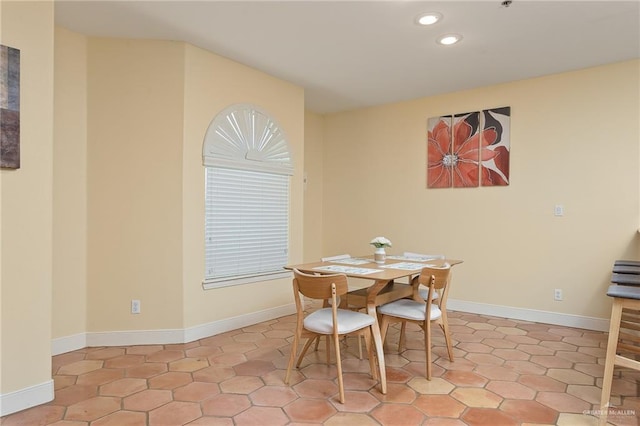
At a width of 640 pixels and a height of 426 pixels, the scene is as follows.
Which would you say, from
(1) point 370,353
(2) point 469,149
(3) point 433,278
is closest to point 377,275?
(3) point 433,278

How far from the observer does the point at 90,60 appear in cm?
326

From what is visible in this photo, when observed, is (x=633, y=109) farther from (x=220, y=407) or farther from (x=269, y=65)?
(x=220, y=407)

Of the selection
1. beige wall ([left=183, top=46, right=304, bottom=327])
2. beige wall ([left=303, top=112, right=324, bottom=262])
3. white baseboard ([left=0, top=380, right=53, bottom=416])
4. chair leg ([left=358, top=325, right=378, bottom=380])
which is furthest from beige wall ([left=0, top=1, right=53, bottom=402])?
beige wall ([left=303, top=112, right=324, bottom=262])

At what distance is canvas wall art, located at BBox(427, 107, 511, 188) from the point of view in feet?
14.0

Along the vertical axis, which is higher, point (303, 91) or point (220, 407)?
point (303, 91)

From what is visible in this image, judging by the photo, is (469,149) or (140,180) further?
(469,149)

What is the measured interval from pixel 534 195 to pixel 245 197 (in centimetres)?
305

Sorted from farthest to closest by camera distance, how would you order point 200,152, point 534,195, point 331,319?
point 534,195, point 200,152, point 331,319

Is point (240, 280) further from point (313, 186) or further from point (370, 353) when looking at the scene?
point (313, 186)

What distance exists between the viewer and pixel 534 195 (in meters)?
4.09

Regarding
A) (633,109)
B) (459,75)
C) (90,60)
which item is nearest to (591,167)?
(633,109)

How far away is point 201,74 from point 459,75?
2.61m

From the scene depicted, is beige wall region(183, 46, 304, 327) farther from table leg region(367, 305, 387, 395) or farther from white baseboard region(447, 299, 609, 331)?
white baseboard region(447, 299, 609, 331)

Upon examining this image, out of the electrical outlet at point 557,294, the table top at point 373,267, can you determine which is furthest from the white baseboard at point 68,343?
the electrical outlet at point 557,294
